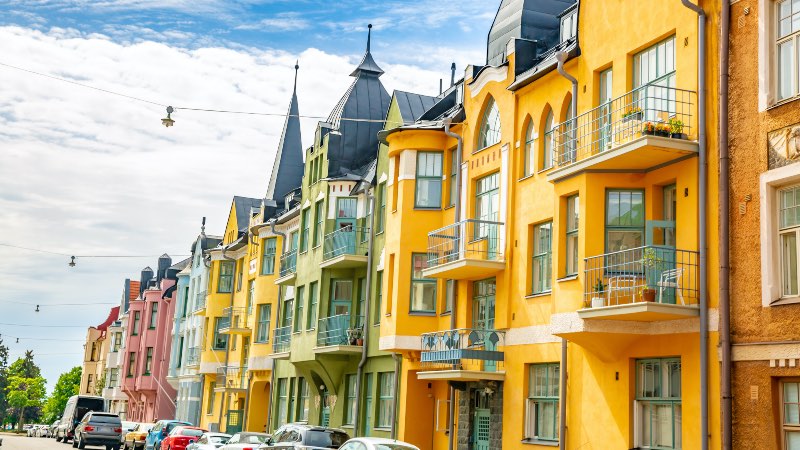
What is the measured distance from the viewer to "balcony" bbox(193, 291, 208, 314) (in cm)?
5262

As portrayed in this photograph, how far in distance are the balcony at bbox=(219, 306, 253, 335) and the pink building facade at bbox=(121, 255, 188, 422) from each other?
14.1 m

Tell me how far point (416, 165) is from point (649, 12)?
1145 cm

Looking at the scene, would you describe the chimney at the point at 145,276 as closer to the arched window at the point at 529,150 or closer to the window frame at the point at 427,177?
the window frame at the point at 427,177

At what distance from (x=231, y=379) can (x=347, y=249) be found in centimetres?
1593

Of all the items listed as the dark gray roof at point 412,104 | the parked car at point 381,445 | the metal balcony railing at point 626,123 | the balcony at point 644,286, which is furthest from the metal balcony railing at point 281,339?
the balcony at point 644,286

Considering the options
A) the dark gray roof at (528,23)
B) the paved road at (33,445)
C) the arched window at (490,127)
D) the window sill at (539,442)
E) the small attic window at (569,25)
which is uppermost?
the dark gray roof at (528,23)

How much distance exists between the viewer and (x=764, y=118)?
16.1 m

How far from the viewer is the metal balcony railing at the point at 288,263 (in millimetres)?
39250

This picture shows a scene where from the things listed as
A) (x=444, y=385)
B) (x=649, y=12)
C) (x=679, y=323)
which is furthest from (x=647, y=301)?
(x=444, y=385)

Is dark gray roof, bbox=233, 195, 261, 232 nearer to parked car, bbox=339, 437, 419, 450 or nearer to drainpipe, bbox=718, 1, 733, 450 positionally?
parked car, bbox=339, 437, 419, 450

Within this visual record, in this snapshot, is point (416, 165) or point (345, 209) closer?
point (416, 165)

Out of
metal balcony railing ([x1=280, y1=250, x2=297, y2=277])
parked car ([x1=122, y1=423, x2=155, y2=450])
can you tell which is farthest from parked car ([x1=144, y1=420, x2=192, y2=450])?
metal balcony railing ([x1=280, y1=250, x2=297, y2=277])

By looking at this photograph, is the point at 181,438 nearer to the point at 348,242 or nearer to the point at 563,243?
the point at 348,242

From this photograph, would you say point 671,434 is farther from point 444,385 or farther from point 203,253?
point 203,253
